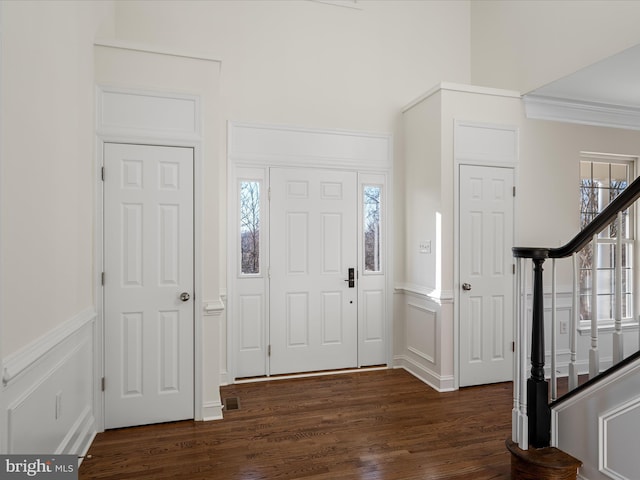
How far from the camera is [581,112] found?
436cm

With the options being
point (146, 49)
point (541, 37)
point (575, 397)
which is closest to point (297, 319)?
point (575, 397)

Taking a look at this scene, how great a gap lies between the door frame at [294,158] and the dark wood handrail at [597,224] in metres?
2.15

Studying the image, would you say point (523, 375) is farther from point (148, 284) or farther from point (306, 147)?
point (306, 147)

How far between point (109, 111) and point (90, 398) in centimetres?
198

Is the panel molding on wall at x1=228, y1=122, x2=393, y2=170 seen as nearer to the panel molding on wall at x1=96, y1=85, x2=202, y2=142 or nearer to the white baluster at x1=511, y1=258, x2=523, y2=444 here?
the panel molding on wall at x1=96, y1=85, x2=202, y2=142

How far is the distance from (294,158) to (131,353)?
7.46 ft

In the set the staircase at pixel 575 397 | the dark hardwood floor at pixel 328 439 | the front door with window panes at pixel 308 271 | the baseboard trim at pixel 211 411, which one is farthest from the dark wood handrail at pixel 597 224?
the baseboard trim at pixel 211 411

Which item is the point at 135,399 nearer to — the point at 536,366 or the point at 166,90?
the point at 166,90

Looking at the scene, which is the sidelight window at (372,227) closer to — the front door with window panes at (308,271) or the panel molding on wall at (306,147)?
the front door with window panes at (308,271)

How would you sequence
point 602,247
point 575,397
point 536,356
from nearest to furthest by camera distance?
point 575,397
point 536,356
point 602,247

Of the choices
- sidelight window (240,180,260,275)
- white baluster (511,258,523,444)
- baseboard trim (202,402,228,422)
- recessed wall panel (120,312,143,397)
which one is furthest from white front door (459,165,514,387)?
recessed wall panel (120,312,143,397)

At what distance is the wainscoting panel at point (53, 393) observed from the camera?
173 cm

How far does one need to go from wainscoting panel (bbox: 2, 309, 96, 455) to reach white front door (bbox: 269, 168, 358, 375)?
1772 millimetres

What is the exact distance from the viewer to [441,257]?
12.7 feet
